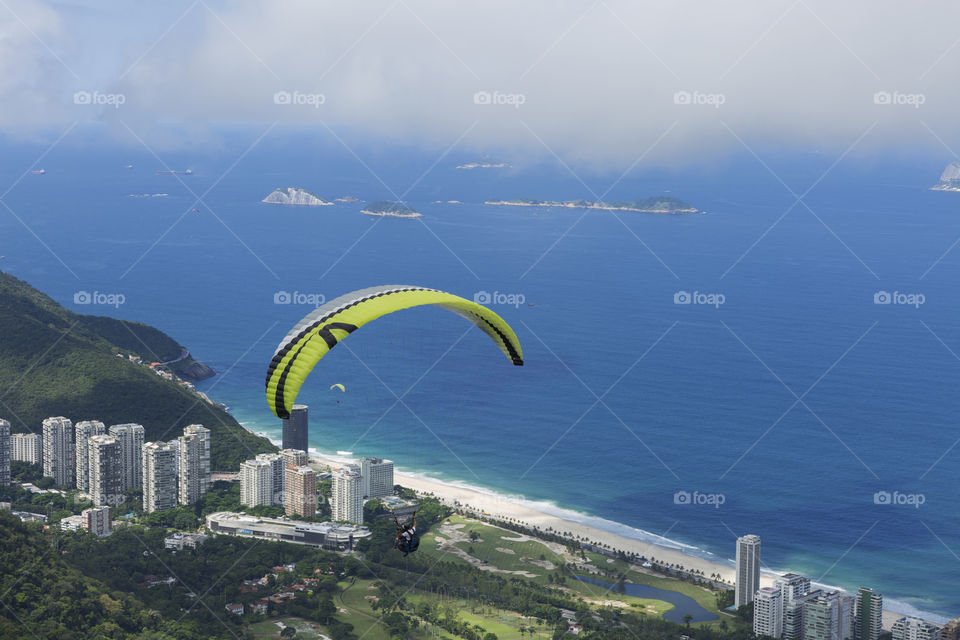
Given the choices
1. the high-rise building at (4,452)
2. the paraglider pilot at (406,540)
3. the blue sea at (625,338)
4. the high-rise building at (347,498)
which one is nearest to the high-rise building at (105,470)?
the high-rise building at (4,452)

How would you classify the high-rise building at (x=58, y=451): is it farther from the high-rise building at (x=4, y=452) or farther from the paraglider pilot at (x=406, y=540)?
the paraglider pilot at (x=406, y=540)

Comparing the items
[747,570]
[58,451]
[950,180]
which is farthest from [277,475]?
[950,180]

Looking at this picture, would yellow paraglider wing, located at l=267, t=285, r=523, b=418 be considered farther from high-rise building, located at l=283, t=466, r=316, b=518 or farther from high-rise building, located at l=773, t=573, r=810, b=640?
high-rise building, located at l=283, t=466, r=316, b=518

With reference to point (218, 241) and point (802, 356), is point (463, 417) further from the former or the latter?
point (218, 241)

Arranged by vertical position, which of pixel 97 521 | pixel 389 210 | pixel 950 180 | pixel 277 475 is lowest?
pixel 97 521

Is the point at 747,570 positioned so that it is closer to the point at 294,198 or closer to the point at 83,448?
the point at 83,448

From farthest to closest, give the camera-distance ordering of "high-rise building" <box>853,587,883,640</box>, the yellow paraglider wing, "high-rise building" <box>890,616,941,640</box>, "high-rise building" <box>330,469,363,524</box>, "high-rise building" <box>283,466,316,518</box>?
"high-rise building" <box>283,466,316,518</box> → "high-rise building" <box>330,469,363,524</box> → "high-rise building" <box>853,587,883,640</box> → "high-rise building" <box>890,616,941,640</box> → the yellow paraglider wing

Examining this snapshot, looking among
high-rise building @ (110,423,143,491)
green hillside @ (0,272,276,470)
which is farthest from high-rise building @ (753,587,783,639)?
high-rise building @ (110,423,143,491)
